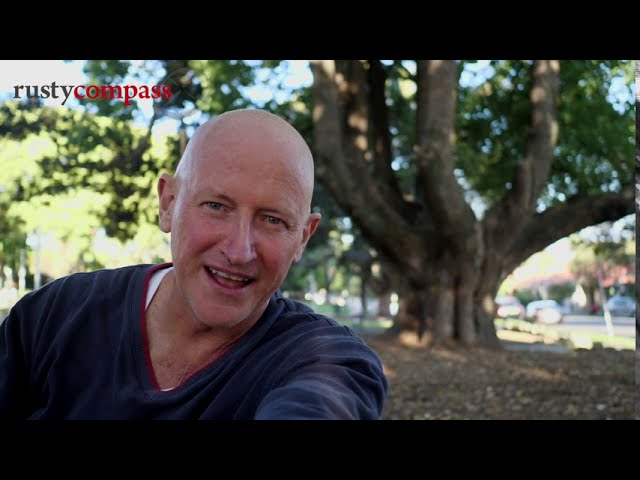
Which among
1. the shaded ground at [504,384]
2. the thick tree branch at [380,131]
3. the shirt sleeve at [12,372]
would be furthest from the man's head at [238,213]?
the thick tree branch at [380,131]

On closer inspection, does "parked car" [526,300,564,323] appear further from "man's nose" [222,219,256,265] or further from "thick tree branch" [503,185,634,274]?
"man's nose" [222,219,256,265]

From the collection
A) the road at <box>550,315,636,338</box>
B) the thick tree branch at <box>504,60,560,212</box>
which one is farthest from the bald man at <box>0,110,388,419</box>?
the road at <box>550,315,636,338</box>

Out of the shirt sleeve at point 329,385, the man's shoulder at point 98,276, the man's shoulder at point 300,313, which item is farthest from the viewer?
the man's shoulder at point 98,276

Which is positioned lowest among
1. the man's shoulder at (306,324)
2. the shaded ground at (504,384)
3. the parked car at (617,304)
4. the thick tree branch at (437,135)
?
the shaded ground at (504,384)

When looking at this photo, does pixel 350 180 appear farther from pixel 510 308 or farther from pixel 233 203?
pixel 510 308

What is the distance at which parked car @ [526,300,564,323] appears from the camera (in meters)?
20.8

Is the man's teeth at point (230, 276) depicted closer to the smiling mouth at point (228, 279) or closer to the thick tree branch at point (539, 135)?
the smiling mouth at point (228, 279)

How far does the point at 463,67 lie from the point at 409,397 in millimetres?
6106

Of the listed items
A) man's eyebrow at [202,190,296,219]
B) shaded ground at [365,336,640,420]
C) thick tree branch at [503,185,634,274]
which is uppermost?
thick tree branch at [503,185,634,274]

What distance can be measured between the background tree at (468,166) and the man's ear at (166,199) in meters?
7.63

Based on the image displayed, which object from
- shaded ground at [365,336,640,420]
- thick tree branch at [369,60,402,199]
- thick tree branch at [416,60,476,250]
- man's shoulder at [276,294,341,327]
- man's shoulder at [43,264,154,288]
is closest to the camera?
man's shoulder at [276,294,341,327]

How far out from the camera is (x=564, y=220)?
11188 millimetres

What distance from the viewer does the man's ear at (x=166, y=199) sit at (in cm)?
202

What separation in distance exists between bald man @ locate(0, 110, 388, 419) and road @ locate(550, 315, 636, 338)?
47.1 ft
